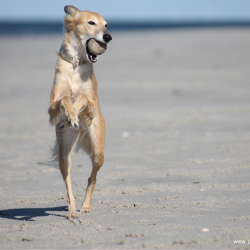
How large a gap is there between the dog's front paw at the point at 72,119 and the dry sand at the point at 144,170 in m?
1.01

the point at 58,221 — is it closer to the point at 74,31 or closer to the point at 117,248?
the point at 117,248

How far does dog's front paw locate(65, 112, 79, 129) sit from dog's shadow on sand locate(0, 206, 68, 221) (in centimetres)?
104

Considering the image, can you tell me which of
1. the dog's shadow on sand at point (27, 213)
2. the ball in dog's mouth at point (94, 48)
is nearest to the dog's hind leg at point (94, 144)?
the dog's shadow on sand at point (27, 213)

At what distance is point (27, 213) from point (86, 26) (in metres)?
2.27

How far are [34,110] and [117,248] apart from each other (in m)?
9.26

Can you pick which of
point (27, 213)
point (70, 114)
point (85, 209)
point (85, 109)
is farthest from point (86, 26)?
point (27, 213)

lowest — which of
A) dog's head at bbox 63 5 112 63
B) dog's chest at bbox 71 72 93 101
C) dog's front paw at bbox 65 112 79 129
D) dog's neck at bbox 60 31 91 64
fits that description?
dog's front paw at bbox 65 112 79 129

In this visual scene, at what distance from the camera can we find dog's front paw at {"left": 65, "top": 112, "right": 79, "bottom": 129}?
4586 millimetres

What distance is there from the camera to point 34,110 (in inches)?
484

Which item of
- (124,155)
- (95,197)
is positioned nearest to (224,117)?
(124,155)

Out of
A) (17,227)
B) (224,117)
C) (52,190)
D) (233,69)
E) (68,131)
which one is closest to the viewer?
(17,227)
